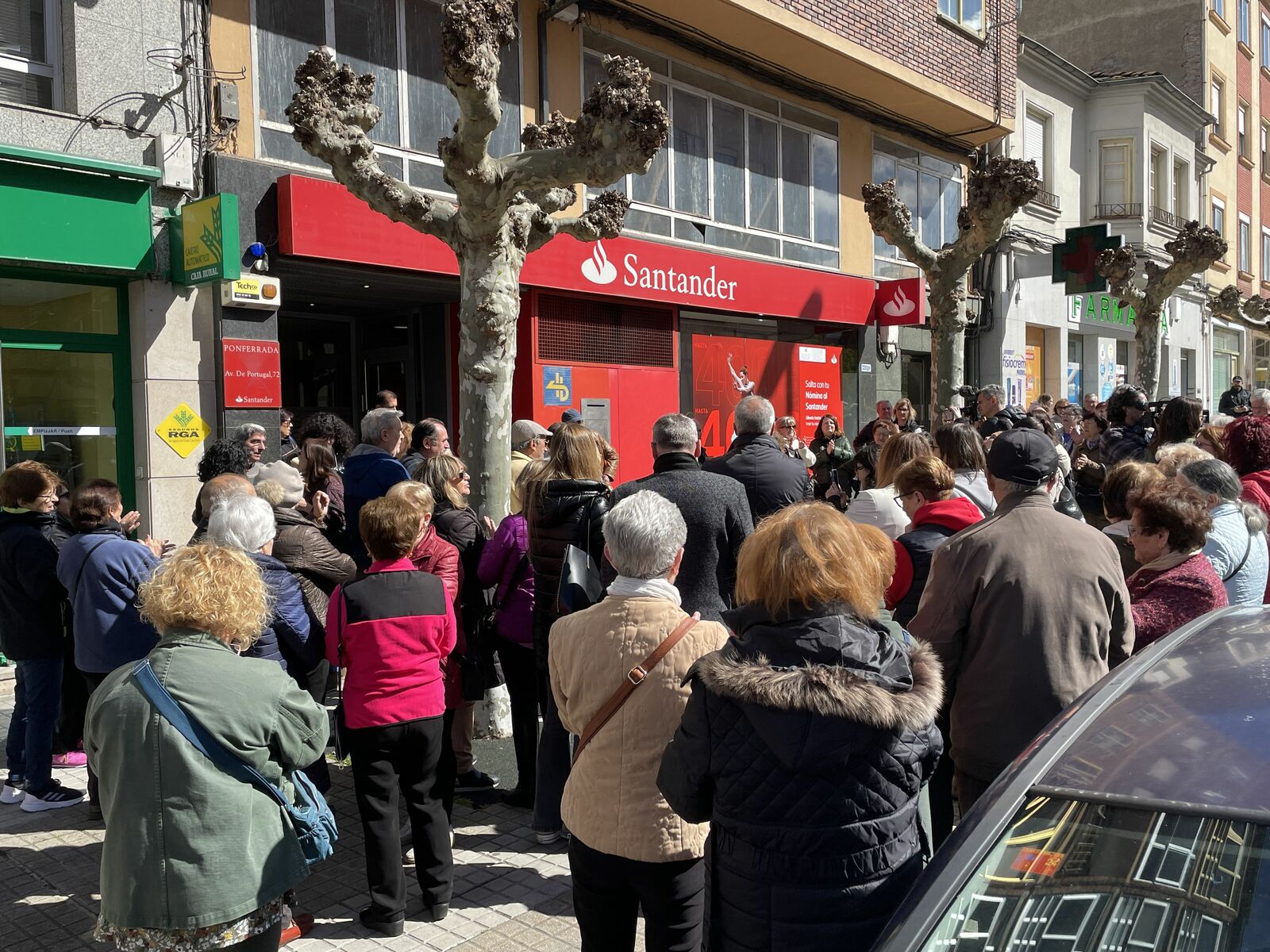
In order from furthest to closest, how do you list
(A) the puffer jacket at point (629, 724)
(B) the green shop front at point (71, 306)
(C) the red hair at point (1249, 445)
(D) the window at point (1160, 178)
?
(D) the window at point (1160, 178) → (B) the green shop front at point (71, 306) → (C) the red hair at point (1249, 445) → (A) the puffer jacket at point (629, 724)

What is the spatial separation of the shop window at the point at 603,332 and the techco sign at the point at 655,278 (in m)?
0.39

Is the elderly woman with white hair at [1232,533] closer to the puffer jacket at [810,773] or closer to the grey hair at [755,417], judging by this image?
the grey hair at [755,417]

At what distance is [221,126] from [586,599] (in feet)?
23.0

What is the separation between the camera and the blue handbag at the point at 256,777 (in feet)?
8.57

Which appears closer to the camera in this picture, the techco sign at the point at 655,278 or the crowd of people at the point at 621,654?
the crowd of people at the point at 621,654

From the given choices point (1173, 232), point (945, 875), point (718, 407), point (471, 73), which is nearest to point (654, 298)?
point (718, 407)

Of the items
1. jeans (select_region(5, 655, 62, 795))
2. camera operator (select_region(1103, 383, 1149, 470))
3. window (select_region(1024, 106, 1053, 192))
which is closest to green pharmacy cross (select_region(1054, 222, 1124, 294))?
window (select_region(1024, 106, 1053, 192))

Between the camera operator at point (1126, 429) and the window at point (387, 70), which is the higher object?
the window at point (387, 70)

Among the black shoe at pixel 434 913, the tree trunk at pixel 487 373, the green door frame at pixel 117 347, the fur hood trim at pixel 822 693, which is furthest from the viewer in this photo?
the green door frame at pixel 117 347

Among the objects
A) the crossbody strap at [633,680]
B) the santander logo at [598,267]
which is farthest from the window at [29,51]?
the crossbody strap at [633,680]

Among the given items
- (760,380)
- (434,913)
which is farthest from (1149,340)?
(434,913)

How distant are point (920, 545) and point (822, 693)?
2206 millimetres

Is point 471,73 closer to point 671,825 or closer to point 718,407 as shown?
point 671,825

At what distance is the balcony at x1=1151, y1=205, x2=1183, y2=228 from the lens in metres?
23.6
